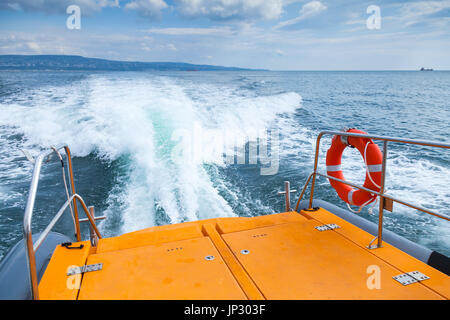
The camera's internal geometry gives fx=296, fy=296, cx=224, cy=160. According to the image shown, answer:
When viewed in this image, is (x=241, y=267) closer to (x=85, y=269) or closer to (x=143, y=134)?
(x=85, y=269)

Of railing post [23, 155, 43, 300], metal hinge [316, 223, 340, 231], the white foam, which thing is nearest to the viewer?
railing post [23, 155, 43, 300]

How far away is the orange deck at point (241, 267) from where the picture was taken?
→ 1.56 metres

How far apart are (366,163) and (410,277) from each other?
946 mm

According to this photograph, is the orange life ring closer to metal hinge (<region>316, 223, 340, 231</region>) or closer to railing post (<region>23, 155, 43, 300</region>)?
metal hinge (<region>316, 223, 340, 231</region>)

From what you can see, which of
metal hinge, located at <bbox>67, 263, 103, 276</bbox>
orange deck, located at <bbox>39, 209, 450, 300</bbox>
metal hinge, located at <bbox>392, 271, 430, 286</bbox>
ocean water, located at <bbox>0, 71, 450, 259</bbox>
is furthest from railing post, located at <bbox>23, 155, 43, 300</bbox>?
ocean water, located at <bbox>0, 71, 450, 259</bbox>

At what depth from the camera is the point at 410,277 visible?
1.67 m

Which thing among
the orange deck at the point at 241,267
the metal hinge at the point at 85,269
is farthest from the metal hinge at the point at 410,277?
the metal hinge at the point at 85,269

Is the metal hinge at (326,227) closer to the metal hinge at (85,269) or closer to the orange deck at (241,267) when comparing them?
the orange deck at (241,267)

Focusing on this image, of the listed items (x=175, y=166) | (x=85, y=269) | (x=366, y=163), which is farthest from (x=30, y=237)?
(x=175, y=166)

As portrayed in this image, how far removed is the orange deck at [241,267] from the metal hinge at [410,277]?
0.03m

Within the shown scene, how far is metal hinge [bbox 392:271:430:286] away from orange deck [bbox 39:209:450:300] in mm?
29

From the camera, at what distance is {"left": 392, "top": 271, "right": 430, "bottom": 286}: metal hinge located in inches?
64.2

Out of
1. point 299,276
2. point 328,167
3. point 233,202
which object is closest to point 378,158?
point 328,167
